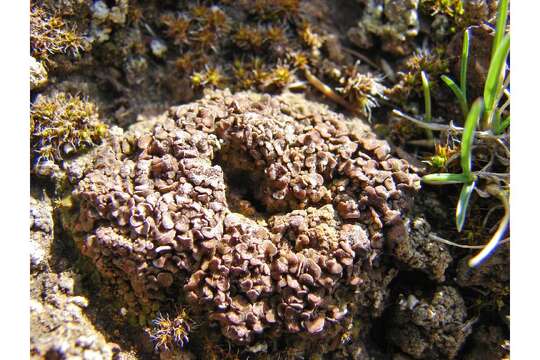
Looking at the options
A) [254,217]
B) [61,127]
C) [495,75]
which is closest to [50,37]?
[61,127]

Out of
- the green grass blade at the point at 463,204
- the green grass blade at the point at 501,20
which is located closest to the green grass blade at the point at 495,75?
the green grass blade at the point at 501,20

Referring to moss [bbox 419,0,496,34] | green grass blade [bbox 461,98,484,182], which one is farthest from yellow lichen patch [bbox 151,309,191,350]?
moss [bbox 419,0,496,34]

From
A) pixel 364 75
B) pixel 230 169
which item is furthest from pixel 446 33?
pixel 230 169

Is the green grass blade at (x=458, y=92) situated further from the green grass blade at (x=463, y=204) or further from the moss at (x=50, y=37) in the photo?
the moss at (x=50, y=37)

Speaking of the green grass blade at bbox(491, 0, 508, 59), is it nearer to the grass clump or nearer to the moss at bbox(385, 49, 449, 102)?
the grass clump

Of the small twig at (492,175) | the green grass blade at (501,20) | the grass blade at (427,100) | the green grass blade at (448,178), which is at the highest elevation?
the green grass blade at (501,20)

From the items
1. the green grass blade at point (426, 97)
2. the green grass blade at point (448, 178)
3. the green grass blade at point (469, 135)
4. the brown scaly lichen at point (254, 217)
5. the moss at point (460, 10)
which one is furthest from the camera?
the moss at point (460, 10)

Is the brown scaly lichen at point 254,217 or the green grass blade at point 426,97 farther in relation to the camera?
the green grass blade at point 426,97
